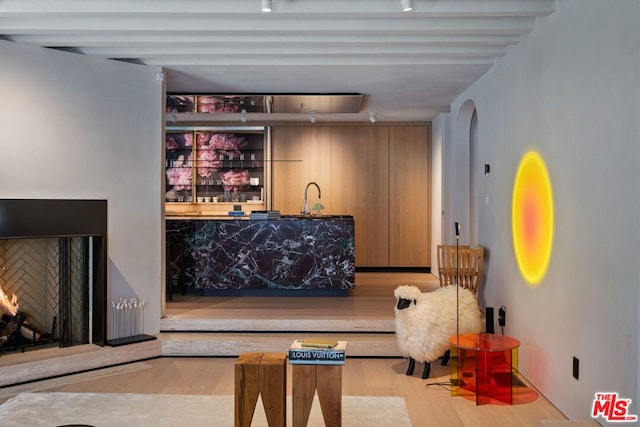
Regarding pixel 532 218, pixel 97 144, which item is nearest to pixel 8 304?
pixel 97 144

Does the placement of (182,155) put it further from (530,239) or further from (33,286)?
(530,239)

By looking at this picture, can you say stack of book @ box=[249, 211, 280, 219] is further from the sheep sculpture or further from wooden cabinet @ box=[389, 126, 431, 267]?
wooden cabinet @ box=[389, 126, 431, 267]

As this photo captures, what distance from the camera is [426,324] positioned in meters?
4.81

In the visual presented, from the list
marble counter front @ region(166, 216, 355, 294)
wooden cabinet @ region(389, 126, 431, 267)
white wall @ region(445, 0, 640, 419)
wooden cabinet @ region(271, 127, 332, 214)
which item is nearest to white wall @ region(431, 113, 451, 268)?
wooden cabinet @ region(389, 126, 431, 267)

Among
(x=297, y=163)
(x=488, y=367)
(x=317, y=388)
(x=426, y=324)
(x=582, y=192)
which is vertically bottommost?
(x=488, y=367)

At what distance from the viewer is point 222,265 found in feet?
23.4

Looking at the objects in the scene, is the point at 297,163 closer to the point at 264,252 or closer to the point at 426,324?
the point at 264,252

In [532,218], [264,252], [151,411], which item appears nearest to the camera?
[151,411]

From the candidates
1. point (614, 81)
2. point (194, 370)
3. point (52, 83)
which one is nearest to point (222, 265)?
point (194, 370)

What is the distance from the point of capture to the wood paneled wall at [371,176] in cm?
987

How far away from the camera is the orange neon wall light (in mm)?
4340

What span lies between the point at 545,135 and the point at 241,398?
279 cm

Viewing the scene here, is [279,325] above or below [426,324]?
below

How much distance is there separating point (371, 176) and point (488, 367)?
571cm
